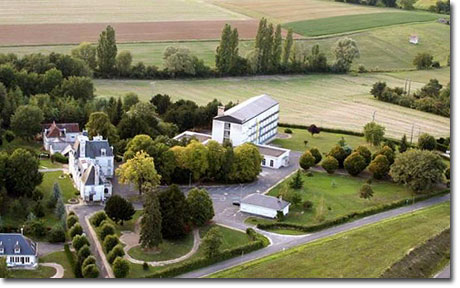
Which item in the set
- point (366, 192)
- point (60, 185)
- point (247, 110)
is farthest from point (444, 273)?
point (247, 110)

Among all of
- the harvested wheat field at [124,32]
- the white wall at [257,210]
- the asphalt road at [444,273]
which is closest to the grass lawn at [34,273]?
the white wall at [257,210]

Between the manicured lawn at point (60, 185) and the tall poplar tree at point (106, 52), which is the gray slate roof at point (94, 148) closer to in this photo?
the manicured lawn at point (60, 185)

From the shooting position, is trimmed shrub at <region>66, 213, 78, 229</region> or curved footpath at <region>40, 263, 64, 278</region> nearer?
curved footpath at <region>40, 263, 64, 278</region>

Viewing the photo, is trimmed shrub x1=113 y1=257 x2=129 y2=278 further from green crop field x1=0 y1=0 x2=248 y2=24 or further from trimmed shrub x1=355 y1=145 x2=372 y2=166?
green crop field x1=0 y1=0 x2=248 y2=24

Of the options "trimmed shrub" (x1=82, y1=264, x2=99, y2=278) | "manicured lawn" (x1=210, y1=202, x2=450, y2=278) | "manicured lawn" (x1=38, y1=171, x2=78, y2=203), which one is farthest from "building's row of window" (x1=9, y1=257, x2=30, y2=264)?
"manicured lawn" (x1=210, y1=202, x2=450, y2=278)

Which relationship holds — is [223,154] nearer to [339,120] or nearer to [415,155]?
[415,155]

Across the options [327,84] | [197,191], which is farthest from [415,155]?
[327,84]

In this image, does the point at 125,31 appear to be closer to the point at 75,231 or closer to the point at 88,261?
the point at 75,231
